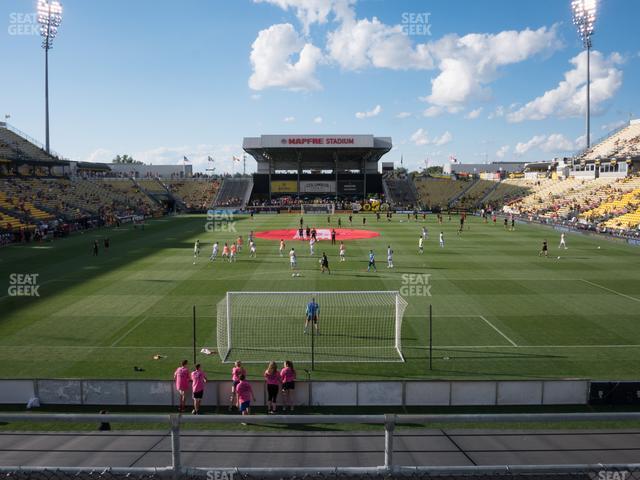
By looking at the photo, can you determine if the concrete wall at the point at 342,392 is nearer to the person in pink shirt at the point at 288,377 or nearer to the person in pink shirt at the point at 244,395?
the person in pink shirt at the point at 288,377

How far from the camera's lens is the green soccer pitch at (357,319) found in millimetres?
15422

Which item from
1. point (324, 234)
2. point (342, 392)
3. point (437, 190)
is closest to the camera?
point (342, 392)

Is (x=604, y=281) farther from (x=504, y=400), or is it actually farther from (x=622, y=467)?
(x=622, y=467)

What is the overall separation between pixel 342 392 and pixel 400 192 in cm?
9200

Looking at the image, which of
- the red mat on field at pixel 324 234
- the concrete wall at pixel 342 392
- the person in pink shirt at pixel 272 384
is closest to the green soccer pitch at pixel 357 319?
the concrete wall at pixel 342 392

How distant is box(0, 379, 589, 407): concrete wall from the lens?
12.3 m

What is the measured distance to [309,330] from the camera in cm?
1906

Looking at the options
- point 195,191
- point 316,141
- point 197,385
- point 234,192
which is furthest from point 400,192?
point 197,385

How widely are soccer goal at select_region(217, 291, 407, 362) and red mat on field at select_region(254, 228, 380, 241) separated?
25.2 m

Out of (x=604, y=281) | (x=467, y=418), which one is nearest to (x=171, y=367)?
(x=467, y=418)

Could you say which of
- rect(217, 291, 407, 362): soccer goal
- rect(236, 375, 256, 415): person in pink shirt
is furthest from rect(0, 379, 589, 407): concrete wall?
rect(217, 291, 407, 362): soccer goal

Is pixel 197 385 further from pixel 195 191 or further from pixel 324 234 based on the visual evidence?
pixel 195 191

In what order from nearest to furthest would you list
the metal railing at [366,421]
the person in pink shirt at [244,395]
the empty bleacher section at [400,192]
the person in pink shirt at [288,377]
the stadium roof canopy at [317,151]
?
the metal railing at [366,421], the person in pink shirt at [244,395], the person in pink shirt at [288,377], the stadium roof canopy at [317,151], the empty bleacher section at [400,192]

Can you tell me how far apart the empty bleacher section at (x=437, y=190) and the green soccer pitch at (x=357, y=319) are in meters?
52.9
